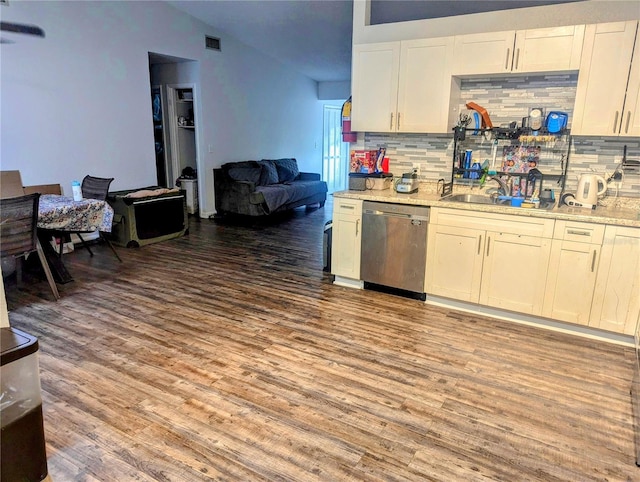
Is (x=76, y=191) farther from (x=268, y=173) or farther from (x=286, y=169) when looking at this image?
(x=286, y=169)

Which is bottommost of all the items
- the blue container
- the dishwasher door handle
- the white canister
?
the dishwasher door handle

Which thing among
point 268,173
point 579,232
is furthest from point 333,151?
point 579,232

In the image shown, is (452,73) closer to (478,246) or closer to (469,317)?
(478,246)

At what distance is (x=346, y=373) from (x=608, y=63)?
8.82ft

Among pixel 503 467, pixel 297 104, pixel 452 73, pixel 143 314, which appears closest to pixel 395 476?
pixel 503 467

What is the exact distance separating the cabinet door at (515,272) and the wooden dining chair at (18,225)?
341 cm

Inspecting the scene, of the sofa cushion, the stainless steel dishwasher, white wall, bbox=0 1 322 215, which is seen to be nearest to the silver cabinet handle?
the stainless steel dishwasher

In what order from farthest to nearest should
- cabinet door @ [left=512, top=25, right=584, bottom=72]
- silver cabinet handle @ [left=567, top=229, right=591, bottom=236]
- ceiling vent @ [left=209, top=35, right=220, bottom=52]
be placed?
ceiling vent @ [left=209, top=35, right=220, bottom=52], cabinet door @ [left=512, top=25, right=584, bottom=72], silver cabinet handle @ [left=567, top=229, right=591, bottom=236]

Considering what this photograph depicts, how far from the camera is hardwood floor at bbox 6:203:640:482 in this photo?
1.87 metres

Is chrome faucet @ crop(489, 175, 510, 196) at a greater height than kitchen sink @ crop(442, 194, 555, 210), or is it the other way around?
chrome faucet @ crop(489, 175, 510, 196)

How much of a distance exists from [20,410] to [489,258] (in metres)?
2.92

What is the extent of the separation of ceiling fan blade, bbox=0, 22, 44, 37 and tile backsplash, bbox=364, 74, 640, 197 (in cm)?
397

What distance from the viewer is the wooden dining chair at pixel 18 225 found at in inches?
123

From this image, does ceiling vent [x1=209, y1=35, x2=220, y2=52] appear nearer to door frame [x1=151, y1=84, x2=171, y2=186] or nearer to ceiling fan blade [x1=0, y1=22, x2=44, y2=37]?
door frame [x1=151, y1=84, x2=171, y2=186]
